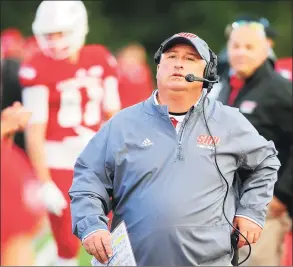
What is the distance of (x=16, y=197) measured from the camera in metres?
8.59

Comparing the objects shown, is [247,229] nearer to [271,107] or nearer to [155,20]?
[271,107]

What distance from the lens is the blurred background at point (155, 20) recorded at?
20516 millimetres

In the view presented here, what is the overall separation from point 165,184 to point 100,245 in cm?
37

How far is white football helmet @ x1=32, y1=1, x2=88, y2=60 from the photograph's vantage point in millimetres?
8180

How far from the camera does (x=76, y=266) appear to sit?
26.5ft

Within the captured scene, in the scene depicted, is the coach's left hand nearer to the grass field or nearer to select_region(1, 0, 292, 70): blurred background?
the grass field

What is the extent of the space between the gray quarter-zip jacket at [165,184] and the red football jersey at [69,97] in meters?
2.87

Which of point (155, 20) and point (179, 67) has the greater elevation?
point (179, 67)

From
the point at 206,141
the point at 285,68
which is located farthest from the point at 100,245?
the point at 285,68

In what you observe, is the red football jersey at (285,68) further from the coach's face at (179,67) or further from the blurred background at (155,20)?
the blurred background at (155,20)

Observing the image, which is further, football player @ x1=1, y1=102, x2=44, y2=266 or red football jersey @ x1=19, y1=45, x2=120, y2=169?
football player @ x1=1, y1=102, x2=44, y2=266

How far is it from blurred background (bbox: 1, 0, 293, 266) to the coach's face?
13924 mm

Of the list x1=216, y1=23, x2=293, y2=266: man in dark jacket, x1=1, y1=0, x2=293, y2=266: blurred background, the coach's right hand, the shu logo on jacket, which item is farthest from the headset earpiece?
x1=1, y1=0, x2=293, y2=266: blurred background

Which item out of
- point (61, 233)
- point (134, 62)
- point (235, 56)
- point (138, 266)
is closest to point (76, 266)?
point (61, 233)
